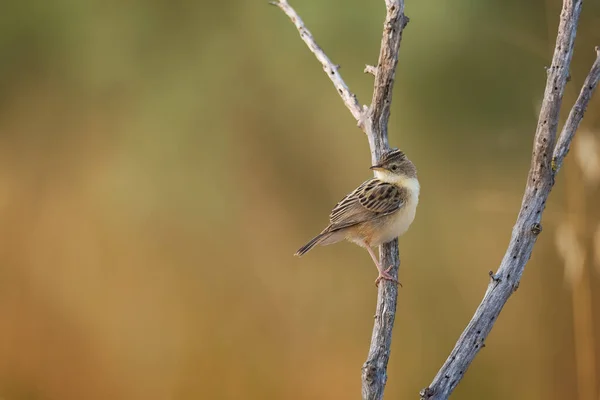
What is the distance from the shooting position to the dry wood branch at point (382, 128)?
2.20 m

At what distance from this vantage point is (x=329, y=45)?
421 cm

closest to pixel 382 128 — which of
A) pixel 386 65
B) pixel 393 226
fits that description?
pixel 386 65

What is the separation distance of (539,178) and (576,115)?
0.22 meters

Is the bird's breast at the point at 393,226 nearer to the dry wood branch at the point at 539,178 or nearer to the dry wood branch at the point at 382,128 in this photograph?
the dry wood branch at the point at 382,128

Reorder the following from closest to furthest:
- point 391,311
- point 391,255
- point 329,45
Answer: point 391,311 < point 391,255 < point 329,45

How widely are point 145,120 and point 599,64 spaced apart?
2.70 m

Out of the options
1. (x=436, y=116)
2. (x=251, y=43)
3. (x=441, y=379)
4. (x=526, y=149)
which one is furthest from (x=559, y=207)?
(x=251, y=43)

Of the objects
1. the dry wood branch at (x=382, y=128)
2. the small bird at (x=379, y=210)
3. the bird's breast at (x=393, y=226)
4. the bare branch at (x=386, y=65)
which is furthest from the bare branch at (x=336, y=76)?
the bird's breast at (x=393, y=226)

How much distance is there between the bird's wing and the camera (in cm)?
273

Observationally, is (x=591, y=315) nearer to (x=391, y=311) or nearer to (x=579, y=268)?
(x=579, y=268)

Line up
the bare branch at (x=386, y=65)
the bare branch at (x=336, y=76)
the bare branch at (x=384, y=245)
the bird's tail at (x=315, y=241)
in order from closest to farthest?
the bare branch at (x=384, y=245) → the bare branch at (x=386, y=65) → the bird's tail at (x=315, y=241) → the bare branch at (x=336, y=76)

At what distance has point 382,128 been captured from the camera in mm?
2629

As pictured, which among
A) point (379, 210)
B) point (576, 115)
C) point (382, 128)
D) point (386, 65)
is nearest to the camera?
point (576, 115)

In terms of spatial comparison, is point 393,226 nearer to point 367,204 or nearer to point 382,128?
point 367,204
